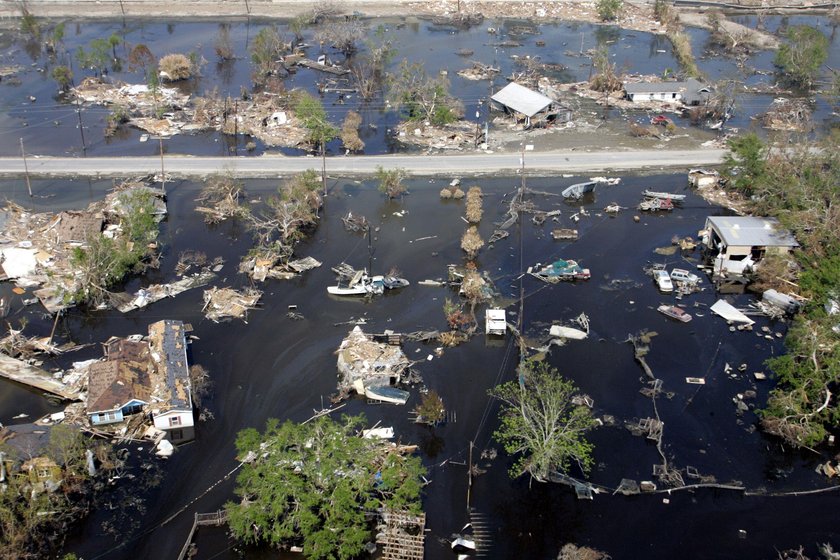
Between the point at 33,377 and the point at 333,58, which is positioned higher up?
the point at 333,58

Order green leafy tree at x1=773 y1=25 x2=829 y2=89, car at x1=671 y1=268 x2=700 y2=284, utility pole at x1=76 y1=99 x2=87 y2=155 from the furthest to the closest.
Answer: green leafy tree at x1=773 y1=25 x2=829 y2=89 → utility pole at x1=76 y1=99 x2=87 y2=155 → car at x1=671 y1=268 x2=700 y2=284

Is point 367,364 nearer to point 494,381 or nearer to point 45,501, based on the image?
point 494,381

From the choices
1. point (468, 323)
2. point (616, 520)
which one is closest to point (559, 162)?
point (468, 323)

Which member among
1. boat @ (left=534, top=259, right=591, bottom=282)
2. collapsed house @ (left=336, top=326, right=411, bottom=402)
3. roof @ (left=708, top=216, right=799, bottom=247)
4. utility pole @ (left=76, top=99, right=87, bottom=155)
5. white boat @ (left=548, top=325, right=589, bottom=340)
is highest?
roof @ (left=708, top=216, right=799, bottom=247)

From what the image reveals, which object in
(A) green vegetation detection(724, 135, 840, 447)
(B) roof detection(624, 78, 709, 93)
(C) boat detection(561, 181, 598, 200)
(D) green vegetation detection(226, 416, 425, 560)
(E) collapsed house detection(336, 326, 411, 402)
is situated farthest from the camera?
(B) roof detection(624, 78, 709, 93)

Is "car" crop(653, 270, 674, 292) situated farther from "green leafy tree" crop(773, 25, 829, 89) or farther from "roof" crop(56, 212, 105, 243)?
"green leafy tree" crop(773, 25, 829, 89)

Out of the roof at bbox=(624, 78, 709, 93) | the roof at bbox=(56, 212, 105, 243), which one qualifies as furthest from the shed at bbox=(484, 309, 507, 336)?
the roof at bbox=(624, 78, 709, 93)

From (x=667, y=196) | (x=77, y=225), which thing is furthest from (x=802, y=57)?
(x=77, y=225)
